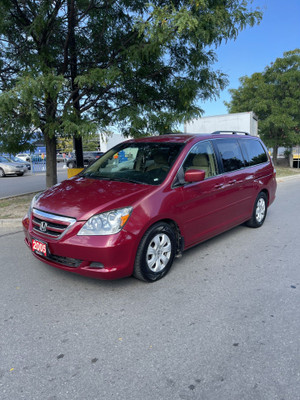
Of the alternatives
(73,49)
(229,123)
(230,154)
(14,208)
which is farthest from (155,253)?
(229,123)

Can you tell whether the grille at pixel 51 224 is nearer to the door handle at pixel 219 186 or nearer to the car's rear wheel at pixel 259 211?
the door handle at pixel 219 186

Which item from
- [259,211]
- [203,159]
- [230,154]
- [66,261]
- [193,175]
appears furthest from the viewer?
[259,211]

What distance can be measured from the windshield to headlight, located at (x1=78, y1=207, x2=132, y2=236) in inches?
29.4

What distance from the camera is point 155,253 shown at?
355cm

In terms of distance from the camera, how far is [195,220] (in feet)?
13.3

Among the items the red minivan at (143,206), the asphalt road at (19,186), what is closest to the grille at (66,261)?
the red minivan at (143,206)

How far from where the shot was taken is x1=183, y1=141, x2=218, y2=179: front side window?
13.6ft

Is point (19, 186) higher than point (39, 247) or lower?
lower

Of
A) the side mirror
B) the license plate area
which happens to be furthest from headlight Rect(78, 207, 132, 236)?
the side mirror

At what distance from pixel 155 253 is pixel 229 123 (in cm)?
1414

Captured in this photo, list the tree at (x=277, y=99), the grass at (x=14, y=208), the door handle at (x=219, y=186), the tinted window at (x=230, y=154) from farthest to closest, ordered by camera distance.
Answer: the tree at (x=277, y=99) → the grass at (x=14, y=208) → the tinted window at (x=230, y=154) → the door handle at (x=219, y=186)

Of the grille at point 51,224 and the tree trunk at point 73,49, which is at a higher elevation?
the tree trunk at point 73,49

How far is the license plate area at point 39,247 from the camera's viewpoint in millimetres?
3354

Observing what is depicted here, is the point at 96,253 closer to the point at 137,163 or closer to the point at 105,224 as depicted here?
the point at 105,224
